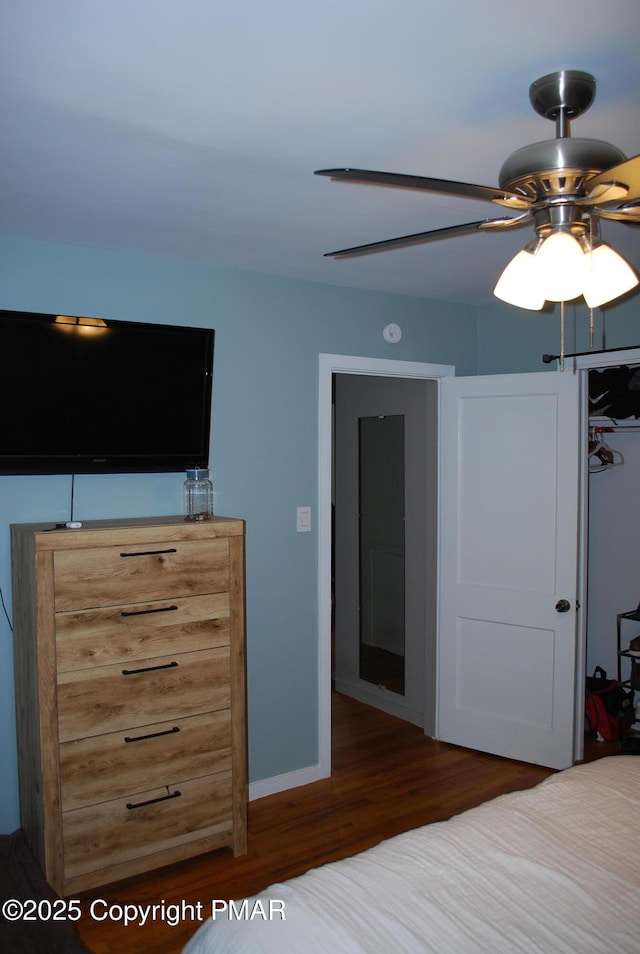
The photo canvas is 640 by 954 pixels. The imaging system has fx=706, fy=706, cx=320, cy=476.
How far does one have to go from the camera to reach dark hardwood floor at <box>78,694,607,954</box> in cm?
246

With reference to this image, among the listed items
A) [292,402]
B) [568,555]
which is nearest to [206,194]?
[292,402]

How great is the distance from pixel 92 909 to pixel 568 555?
255 centimetres

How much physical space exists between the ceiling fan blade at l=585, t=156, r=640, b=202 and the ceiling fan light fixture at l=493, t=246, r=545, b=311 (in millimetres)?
186

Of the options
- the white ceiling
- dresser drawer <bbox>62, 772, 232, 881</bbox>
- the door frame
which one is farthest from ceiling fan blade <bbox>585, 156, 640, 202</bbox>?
dresser drawer <bbox>62, 772, 232, 881</bbox>

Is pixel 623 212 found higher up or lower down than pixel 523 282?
higher up

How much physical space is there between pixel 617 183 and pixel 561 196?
0.14m

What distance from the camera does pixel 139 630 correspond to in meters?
2.55

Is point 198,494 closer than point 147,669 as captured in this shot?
No

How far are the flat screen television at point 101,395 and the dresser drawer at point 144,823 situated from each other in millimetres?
1233

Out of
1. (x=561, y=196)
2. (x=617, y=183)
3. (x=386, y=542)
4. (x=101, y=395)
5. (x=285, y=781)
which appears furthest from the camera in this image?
(x=386, y=542)

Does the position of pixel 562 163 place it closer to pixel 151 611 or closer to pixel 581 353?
pixel 151 611

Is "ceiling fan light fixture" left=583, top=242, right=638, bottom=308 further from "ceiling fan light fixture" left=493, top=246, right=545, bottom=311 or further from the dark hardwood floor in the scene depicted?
the dark hardwood floor

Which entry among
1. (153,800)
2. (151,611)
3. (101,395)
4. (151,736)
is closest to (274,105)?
(101,395)

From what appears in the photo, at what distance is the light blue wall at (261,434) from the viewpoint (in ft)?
9.30
